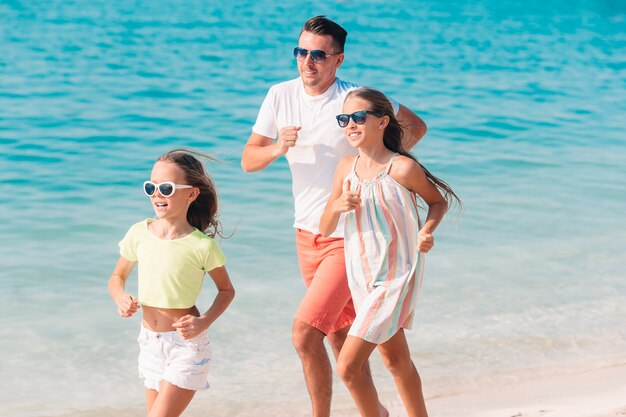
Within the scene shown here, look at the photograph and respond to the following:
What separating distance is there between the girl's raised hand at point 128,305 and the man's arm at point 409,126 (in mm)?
1370

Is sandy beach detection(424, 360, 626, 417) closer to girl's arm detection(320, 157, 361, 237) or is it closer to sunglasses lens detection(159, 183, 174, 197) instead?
girl's arm detection(320, 157, 361, 237)

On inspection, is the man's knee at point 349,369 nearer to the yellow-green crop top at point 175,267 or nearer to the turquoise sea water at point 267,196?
Result: the yellow-green crop top at point 175,267

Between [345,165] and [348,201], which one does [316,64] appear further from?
[348,201]

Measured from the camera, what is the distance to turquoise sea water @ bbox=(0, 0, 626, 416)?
6.29 meters

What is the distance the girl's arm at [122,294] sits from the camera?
3727mm

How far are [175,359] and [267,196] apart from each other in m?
6.05

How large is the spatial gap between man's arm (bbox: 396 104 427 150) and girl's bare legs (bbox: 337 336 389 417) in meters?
0.91

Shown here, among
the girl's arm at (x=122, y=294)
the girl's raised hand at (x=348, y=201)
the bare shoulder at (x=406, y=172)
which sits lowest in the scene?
the girl's arm at (x=122, y=294)

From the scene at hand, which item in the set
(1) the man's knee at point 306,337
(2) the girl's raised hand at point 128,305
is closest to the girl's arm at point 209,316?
(2) the girl's raised hand at point 128,305

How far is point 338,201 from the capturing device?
407 centimetres

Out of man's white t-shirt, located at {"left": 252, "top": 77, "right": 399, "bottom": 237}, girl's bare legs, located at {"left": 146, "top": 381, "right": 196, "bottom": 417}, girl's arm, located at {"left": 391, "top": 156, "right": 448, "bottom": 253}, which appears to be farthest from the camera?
man's white t-shirt, located at {"left": 252, "top": 77, "right": 399, "bottom": 237}

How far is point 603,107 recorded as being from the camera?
15.9m

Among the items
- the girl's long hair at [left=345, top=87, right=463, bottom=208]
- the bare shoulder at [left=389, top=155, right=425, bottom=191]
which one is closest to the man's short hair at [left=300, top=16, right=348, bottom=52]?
the girl's long hair at [left=345, top=87, right=463, bottom=208]

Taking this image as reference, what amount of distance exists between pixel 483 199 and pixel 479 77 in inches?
346
